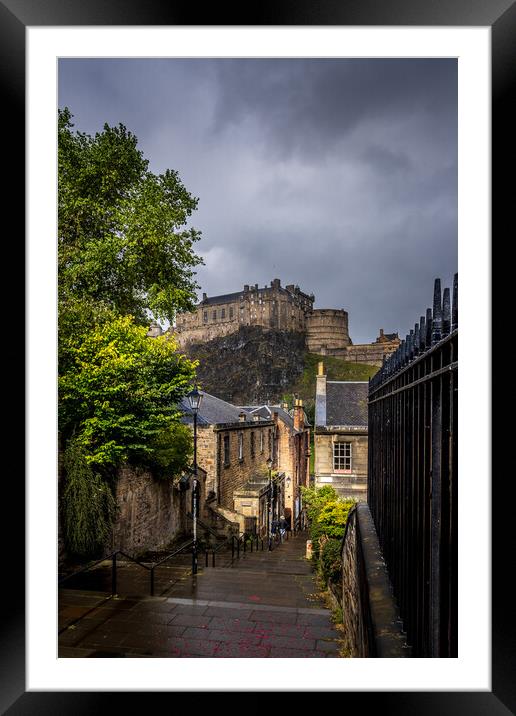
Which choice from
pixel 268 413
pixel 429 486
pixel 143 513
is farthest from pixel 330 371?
pixel 429 486

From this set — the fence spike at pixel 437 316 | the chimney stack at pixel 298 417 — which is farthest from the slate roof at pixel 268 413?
the fence spike at pixel 437 316

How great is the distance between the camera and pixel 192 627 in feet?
13.1

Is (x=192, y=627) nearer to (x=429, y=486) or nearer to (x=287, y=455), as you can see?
(x=429, y=486)

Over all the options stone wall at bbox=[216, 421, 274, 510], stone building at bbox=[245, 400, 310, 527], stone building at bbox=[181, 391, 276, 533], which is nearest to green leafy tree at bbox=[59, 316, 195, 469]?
stone building at bbox=[181, 391, 276, 533]

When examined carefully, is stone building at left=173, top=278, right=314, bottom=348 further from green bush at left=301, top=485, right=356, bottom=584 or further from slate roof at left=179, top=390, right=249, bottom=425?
green bush at left=301, top=485, right=356, bottom=584

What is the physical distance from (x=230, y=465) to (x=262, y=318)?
146 feet

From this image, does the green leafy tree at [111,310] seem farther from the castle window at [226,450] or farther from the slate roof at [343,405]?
the slate roof at [343,405]
